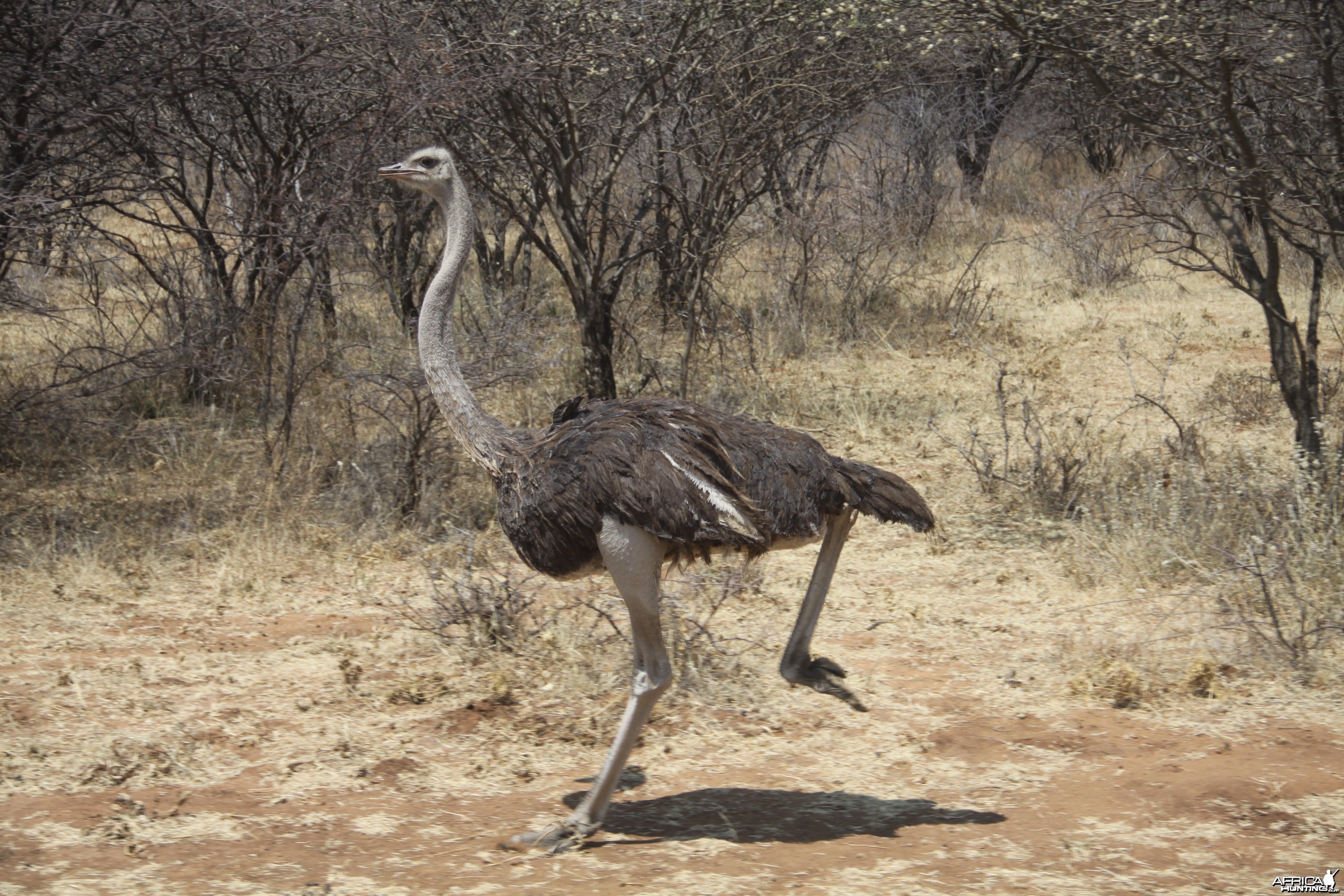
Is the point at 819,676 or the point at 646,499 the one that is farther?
the point at 819,676

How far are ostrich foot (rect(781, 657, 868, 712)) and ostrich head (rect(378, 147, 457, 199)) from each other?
6.24ft

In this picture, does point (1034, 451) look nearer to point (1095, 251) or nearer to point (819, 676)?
point (819, 676)

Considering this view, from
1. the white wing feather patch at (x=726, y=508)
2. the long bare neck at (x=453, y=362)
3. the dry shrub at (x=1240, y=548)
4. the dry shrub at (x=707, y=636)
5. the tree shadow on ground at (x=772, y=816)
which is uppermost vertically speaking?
the long bare neck at (x=453, y=362)

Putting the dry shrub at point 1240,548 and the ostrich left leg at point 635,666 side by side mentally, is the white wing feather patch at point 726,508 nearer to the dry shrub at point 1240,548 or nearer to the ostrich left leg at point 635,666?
the ostrich left leg at point 635,666

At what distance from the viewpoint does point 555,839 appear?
3789mm

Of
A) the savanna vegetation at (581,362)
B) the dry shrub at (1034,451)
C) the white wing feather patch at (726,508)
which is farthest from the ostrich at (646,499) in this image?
the dry shrub at (1034,451)

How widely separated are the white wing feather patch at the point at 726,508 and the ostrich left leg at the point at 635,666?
0.20 metres

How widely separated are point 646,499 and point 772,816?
115 centimetres

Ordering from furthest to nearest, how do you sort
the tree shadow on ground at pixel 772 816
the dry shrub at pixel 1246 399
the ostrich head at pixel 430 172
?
the dry shrub at pixel 1246 399
the ostrich head at pixel 430 172
the tree shadow on ground at pixel 772 816

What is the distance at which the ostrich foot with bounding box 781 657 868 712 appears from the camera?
380 centimetres

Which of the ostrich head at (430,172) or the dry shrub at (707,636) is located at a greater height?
the ostrich head at (430,172)

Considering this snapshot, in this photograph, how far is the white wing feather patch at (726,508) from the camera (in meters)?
3.76

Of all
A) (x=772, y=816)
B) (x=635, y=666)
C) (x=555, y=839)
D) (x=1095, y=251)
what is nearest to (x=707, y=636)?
(x=772, y=816)

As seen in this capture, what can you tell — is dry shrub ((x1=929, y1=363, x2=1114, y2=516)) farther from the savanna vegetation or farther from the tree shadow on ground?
the tree shadow on ground
